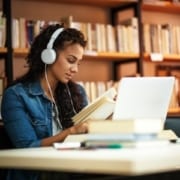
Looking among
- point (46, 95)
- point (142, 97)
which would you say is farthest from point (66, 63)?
point (142, 97)

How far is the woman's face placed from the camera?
2.13 meters

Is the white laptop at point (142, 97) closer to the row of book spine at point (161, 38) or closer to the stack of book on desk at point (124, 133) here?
the stack of book on desk at point (124, 133)

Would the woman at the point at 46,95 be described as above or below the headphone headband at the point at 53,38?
below

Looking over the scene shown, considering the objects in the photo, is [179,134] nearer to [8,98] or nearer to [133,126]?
[8,98]

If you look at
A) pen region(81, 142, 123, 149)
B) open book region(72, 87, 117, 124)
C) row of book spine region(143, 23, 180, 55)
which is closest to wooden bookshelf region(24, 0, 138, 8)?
row of book spine region(143, 23, 180, 55)

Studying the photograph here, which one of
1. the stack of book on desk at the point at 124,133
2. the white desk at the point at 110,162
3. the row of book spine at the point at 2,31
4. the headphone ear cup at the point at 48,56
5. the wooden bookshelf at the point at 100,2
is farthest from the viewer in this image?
the wooden bookshelf at the point at 100,2

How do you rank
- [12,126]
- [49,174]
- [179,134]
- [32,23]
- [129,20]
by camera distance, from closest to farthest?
[49,174] < [12,126] < [179,134] < [32,23] < [129,20]

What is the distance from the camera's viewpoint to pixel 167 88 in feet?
4.99

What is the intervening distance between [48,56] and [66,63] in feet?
0.37

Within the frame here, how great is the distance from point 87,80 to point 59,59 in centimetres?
137

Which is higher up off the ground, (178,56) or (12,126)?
(178,56)

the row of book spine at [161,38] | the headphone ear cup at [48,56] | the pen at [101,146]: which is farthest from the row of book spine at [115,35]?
the pen at [101,146]

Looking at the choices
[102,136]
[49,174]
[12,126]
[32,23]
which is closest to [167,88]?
[102,136]

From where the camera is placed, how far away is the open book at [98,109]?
5.54ft
